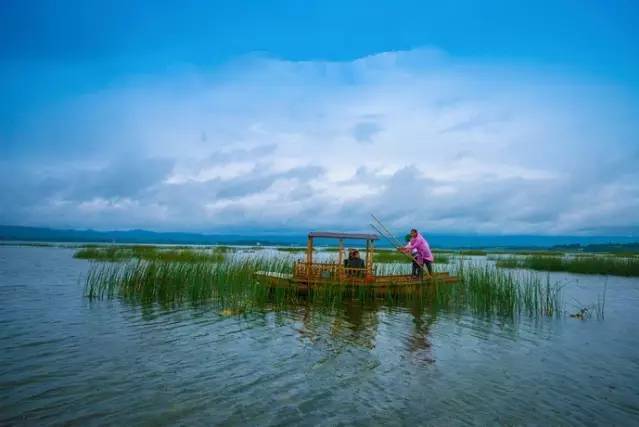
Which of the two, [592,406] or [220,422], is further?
[592,406]

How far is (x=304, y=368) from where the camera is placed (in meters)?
7.90

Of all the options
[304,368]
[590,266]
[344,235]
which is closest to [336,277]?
[344,235]

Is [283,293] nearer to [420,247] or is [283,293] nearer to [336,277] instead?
[336,277]

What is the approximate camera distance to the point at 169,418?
5496 millimetres

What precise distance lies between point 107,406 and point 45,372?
208cm

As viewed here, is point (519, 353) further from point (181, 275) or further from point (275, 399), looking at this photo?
point (181, 275)

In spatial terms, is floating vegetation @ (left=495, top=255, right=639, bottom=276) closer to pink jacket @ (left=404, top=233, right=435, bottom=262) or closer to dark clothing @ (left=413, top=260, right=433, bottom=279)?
dark clothing @ (left=413, top=260, right=433, bottom=279)

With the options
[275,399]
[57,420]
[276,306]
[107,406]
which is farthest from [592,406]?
[276,306]

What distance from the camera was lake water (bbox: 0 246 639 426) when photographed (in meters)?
5.90

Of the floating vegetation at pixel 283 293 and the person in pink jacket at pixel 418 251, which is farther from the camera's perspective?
the person in pink jacket at pixel 418 251

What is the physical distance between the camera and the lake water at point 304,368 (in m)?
Answer: 5.90

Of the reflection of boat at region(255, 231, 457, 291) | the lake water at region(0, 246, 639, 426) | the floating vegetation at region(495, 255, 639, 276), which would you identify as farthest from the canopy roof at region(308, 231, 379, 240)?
the floating vegetation at region(495, 255, 639, 276)

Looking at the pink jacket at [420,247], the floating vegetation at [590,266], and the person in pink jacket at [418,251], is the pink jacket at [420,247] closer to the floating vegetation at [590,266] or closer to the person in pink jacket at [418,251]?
the person in pink jacket at [418,251]

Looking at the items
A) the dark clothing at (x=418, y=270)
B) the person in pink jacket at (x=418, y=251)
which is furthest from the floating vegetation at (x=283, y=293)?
the person in pink jacket at (x=418, y=251)
